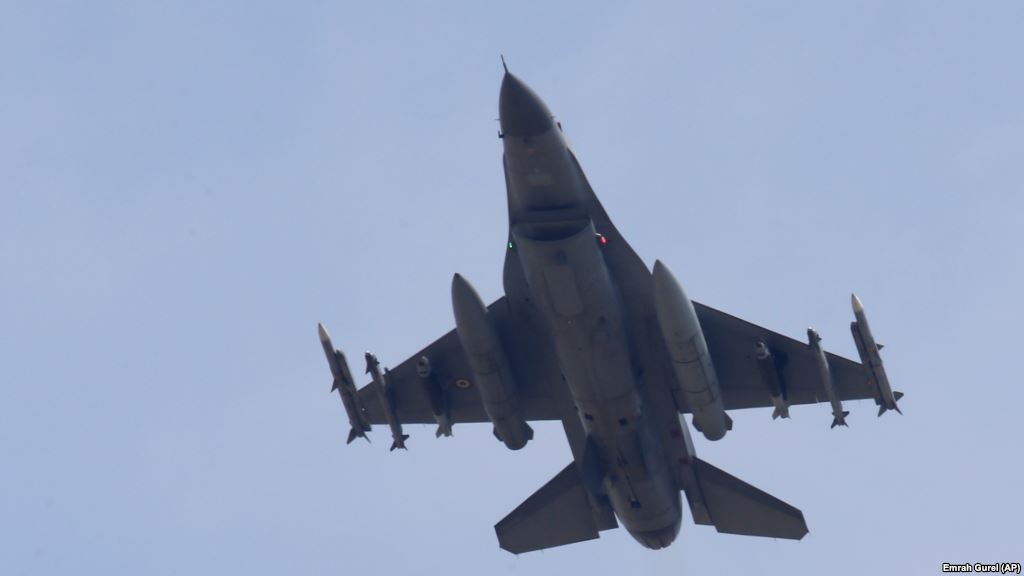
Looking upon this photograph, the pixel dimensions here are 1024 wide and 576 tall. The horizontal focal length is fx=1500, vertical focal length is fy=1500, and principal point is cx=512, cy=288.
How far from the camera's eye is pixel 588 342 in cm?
2955

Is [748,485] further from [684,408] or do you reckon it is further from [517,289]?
[517,289]

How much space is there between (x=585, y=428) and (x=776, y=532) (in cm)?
520

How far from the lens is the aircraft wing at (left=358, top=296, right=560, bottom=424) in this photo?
105 feet

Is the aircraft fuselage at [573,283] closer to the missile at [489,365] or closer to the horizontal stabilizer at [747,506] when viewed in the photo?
the missile at [489,365]

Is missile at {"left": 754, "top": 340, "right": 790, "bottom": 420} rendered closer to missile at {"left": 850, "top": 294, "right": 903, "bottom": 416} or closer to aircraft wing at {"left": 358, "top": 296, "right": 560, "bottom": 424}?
missile at {"left": 850, "top": 294, "right": 903, "bottom": 416}

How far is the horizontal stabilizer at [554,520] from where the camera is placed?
111ft

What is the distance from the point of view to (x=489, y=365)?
31031 mm

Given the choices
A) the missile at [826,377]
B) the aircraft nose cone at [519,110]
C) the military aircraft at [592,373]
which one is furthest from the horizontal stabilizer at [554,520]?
the aircraft nose cone at [519,110]

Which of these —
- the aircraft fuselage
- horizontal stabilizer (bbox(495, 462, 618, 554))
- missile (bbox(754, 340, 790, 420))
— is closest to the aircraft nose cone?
the aircraft fuselage

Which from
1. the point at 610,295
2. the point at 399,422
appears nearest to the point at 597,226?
the point at 610,295

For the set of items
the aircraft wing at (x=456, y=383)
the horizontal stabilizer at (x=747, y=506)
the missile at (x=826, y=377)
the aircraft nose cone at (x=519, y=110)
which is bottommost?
the horizontal stabilizer at (x=747, y=506)

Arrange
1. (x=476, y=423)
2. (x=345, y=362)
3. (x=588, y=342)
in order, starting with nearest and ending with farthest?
1. (x=588, y=342)
2. (x=345, y=362)
3. (x=476, y=423)

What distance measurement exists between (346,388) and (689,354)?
7.53 meters

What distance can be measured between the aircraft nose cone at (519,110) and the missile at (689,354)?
Result: 11.7 feet
